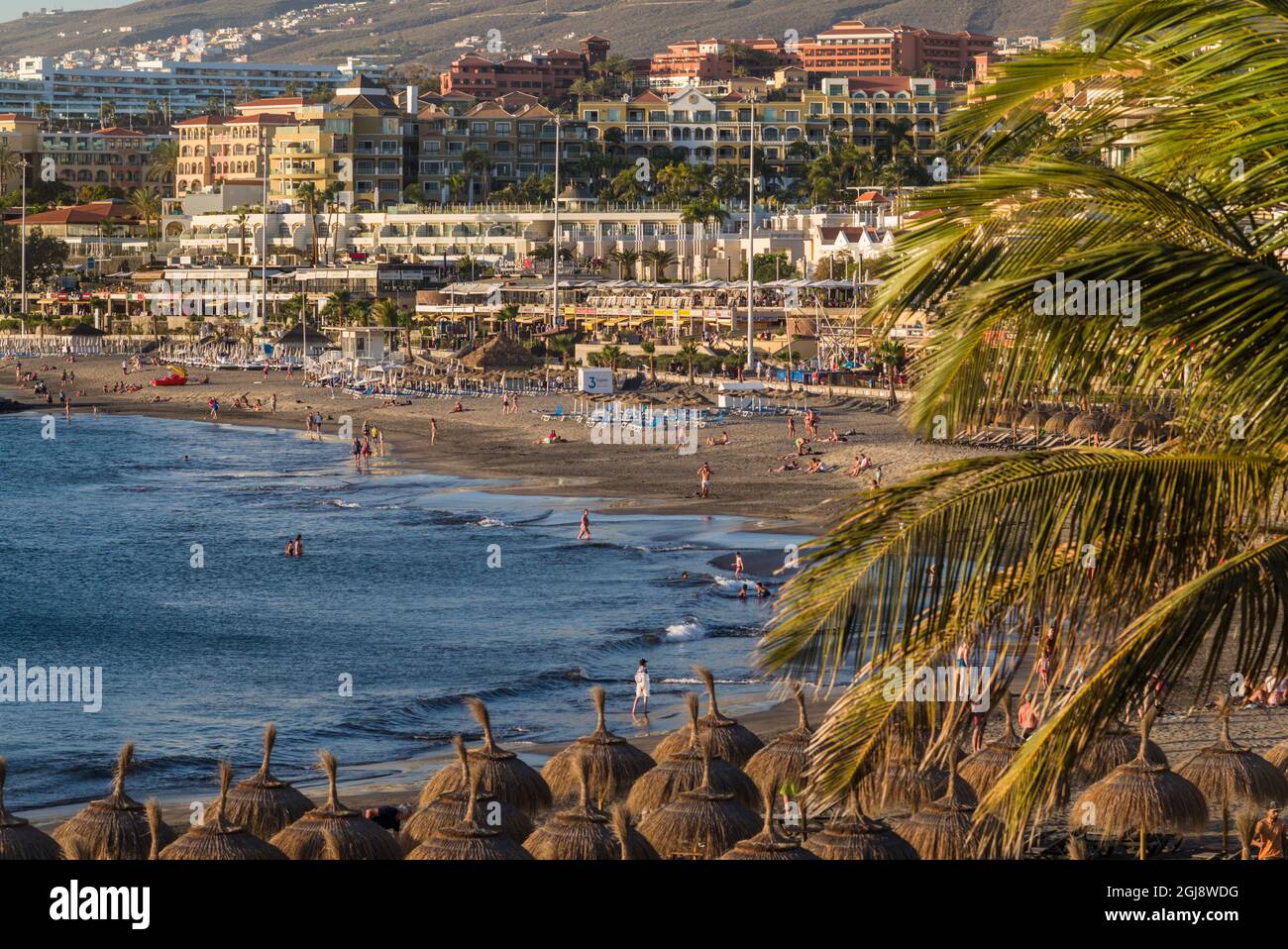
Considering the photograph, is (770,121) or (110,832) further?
(770,121)

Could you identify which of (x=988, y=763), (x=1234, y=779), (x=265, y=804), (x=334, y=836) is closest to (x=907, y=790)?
(x=988, y=763)

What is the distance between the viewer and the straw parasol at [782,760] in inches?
902

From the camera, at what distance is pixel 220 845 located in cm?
1966

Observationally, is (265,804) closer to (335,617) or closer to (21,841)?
(21,841)

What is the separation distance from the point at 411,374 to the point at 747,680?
73.2 m

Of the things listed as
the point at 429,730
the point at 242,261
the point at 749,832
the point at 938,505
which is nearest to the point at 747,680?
the point at 429,730

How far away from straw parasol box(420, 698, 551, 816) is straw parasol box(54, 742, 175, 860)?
3209 mm

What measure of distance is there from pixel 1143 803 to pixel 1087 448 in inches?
520

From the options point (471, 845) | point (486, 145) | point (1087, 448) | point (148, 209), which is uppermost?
point (486, 145)

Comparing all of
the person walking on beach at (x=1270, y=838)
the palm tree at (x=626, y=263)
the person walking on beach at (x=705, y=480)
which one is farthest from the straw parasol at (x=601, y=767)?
the palm tree at (x=626, y=263)

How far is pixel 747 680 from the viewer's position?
112 ft

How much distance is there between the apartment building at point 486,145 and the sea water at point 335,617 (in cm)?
10506

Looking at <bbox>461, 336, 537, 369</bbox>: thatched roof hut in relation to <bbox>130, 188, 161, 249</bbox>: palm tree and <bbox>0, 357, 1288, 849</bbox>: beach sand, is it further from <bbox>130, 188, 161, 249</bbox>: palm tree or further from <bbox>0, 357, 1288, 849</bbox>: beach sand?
A: <bbox>130, 188, 161, 249</bbox>: palm tree

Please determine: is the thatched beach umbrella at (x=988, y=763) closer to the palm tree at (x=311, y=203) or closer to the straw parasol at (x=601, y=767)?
the straw parasol at (x=601, y=767)
